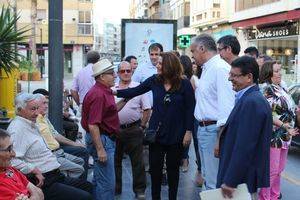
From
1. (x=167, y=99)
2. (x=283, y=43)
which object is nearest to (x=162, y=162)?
(x=167, y=99)

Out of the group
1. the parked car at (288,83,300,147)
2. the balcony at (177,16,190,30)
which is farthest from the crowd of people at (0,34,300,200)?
the balcony at (177,16,190,30)

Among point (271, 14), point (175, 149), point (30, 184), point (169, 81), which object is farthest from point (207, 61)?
point (271, 14)

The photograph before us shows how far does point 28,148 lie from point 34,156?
0.12m

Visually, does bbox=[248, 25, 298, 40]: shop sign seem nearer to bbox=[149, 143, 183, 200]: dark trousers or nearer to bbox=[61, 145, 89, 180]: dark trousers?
bbox=[61, 145, 89, 180]: dark trousers

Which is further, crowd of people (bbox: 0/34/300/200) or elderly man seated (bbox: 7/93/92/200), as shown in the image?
elderly man seated (bbox: 7/93/92/200)

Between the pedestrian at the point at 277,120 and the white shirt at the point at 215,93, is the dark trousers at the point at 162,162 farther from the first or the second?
the pedestrian at the point at 277,120

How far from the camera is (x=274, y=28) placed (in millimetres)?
30438

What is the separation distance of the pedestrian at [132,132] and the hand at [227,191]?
120 inches

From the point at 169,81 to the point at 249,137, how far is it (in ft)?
7.10

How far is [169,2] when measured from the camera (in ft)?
219

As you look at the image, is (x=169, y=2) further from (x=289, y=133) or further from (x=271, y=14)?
(x=289, y=133)

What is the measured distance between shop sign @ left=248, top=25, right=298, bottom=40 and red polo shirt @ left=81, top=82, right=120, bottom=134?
23.6 metres

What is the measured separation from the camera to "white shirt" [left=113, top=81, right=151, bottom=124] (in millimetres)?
7164

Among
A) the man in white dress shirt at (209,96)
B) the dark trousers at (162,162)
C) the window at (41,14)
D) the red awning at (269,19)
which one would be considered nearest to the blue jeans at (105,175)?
the dark trousers at (162,162)
